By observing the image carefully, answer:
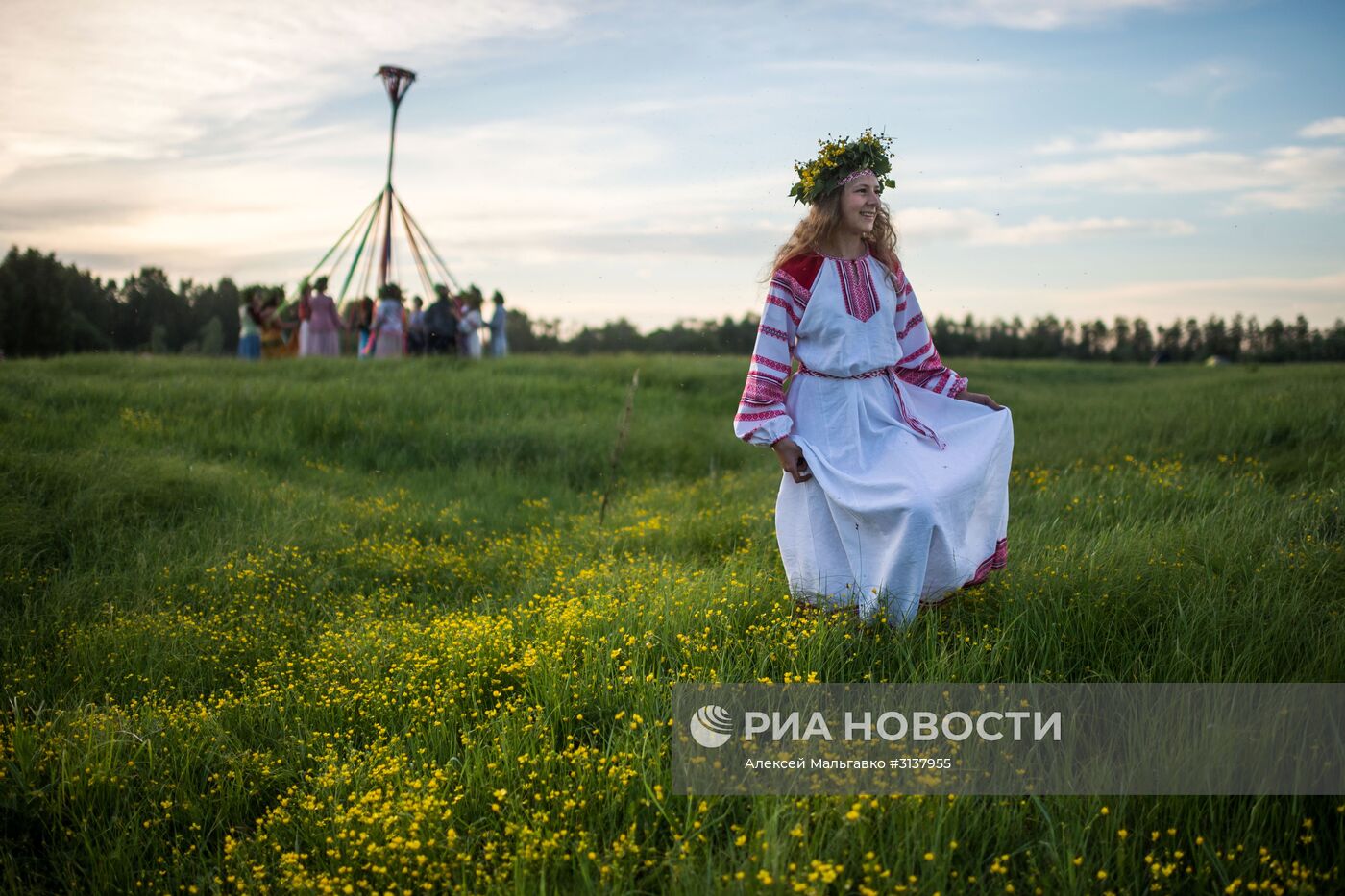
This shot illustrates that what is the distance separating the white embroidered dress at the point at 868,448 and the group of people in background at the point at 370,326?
1312cm

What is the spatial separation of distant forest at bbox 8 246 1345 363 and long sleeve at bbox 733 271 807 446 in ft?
73.7

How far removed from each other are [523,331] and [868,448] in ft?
165

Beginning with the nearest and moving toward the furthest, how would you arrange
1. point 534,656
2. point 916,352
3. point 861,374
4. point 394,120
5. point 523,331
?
point 534,656, point 861,374, point 916,352, point 394,120, point 523,331

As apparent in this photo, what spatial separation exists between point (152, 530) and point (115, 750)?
3156mm

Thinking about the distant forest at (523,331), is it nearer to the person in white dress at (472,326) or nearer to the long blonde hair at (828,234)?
the person in white dress at (472,326)

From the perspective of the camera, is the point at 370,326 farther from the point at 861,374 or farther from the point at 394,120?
Result: the point at 861,374

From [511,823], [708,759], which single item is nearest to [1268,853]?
[708,759]

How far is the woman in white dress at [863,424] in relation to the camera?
3705 millimetres

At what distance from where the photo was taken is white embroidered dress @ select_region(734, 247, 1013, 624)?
3678 mm

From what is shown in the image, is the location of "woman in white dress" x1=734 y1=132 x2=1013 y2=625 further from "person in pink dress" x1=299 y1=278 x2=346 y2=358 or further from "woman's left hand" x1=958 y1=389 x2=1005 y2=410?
"person in pink dress" x1=299 y1=278 x2=346 y2=358

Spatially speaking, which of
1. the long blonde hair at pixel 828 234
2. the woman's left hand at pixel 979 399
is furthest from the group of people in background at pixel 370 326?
the woman's left hand at pixel 979 399

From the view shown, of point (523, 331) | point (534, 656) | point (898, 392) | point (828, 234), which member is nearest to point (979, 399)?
point (898, 392)

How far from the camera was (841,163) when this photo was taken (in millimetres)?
4145

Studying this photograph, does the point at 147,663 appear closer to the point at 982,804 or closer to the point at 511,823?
the point at 511,823
